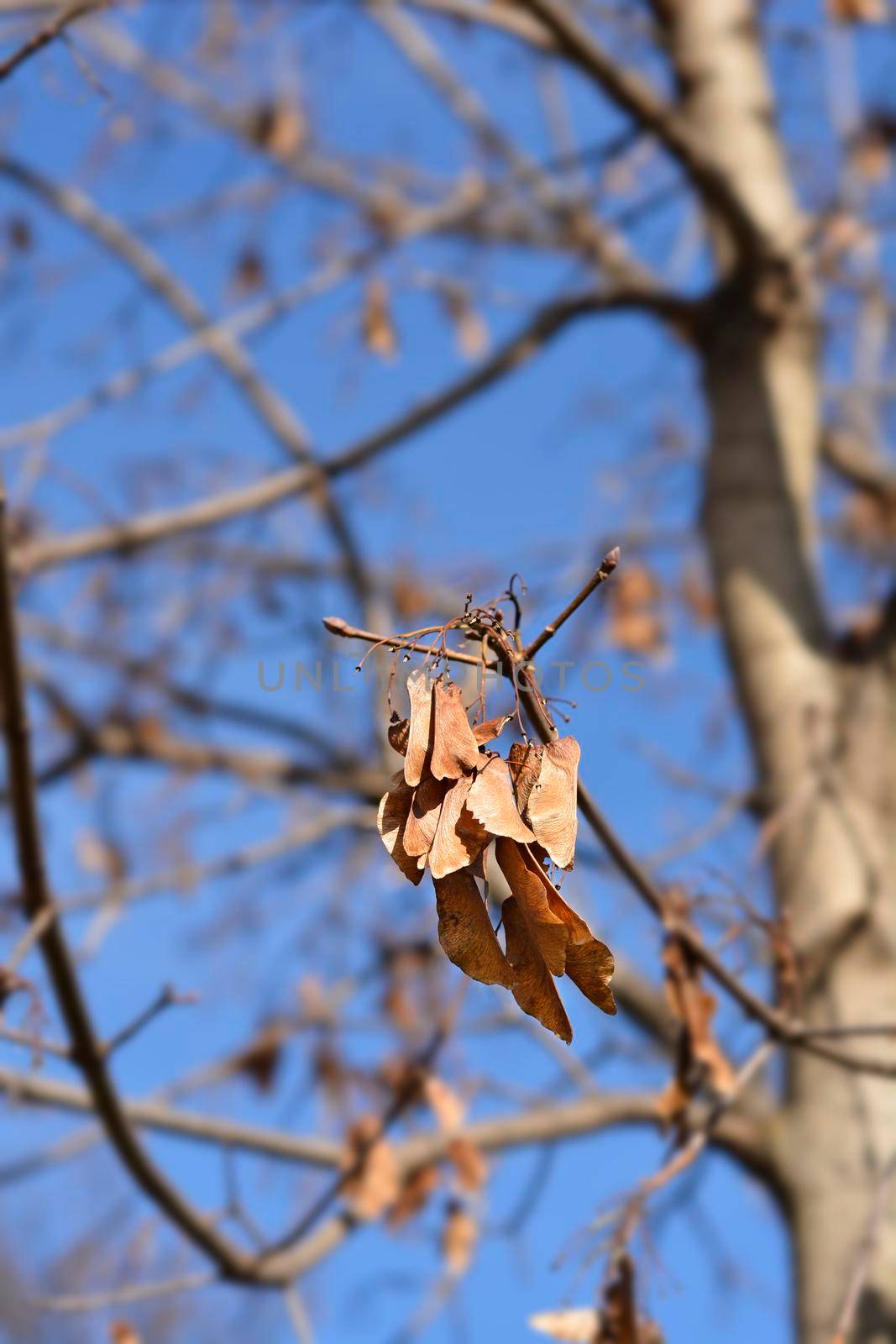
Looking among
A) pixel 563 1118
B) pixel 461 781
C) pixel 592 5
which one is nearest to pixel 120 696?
pixel 563 1118

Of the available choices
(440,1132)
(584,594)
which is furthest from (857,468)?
(584,594)

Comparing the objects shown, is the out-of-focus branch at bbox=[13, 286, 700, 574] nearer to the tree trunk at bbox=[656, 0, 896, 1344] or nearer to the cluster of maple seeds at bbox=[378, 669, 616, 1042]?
the tree trunk at bbox=[656, 0, 896, 1344]

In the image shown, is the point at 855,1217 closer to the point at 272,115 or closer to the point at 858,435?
the point at 858,435

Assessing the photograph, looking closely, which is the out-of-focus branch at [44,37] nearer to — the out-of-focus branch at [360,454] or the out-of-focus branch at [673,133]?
the out-of-focus branch at [360,454]

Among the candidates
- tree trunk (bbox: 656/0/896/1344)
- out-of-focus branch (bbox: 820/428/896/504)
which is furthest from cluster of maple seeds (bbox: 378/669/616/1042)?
out-of-focus branch (bbox: 820/428/896/504)

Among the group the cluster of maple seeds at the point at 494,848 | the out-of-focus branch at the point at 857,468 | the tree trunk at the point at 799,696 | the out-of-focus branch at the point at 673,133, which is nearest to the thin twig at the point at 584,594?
the cluster of maple seeds at the point at 494,848

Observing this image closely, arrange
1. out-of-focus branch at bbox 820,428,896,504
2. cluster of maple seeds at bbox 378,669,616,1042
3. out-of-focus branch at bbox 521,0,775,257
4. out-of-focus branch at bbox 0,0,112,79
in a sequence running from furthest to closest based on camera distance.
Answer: out-of-focus branch at bbox 820,428,896,504
out-of-focus branch at bbox 521,0,775,257
out-of-focus branch at bbox 0,0,112,79
cluster of maple seeds at bbox 378,669,616,1042
